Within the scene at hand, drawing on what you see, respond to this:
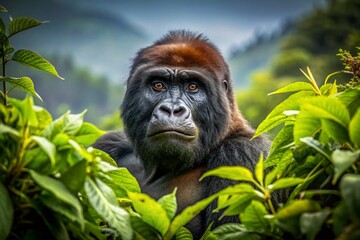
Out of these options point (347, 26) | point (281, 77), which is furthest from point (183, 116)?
point (281, 77)

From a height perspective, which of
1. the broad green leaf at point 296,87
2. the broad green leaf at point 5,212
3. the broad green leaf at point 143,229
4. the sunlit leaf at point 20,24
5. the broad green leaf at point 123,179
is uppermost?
the sunlit leaf at point 20,24

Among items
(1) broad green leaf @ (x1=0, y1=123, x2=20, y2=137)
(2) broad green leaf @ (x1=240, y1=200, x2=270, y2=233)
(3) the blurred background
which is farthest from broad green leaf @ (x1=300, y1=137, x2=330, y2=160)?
(3) the blurred background

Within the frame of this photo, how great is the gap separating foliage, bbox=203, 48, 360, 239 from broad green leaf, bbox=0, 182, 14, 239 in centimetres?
57

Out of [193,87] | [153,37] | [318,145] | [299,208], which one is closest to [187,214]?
[299,208]

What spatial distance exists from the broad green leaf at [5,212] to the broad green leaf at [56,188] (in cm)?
10

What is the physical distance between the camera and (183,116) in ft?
12.6

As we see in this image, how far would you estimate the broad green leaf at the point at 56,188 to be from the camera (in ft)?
5.20

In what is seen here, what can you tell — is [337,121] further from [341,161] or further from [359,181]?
[359,181]

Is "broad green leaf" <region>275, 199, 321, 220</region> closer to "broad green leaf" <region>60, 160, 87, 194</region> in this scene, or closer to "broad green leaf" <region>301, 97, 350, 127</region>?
"broad green leaf" <region>301, 97, 350, 127</region>

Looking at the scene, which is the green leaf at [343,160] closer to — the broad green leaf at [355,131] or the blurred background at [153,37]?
the broad green leaf at [355,131]

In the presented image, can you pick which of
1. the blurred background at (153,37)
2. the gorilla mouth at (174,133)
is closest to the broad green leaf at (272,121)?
the gorilla mouth at (174,133)

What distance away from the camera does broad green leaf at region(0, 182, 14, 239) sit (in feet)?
5.21

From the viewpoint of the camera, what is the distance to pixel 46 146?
5.27ft

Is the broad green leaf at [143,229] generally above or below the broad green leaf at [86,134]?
below
